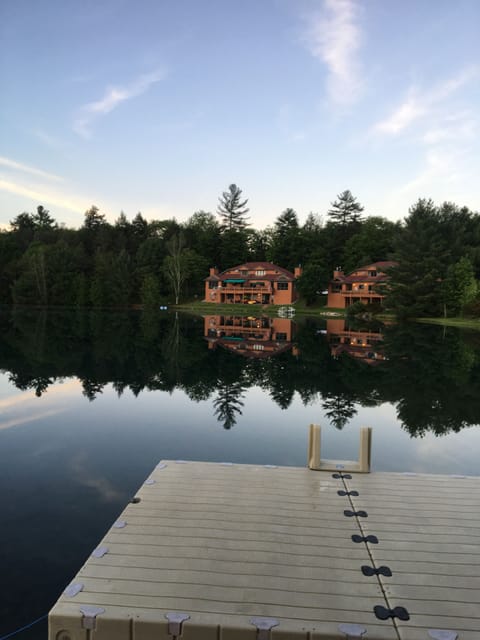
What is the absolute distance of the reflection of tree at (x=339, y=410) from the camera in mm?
10909

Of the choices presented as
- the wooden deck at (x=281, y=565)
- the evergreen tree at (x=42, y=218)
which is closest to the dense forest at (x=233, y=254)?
the evergreen tree at (x=42, y=218)

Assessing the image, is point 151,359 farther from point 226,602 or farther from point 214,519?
point 226,602

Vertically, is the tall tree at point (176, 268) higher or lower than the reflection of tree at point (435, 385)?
higher

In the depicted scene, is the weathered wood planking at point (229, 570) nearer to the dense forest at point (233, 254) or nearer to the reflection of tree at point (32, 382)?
the reflection of tree at point (32, 382)

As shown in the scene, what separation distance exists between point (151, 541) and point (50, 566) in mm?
1437

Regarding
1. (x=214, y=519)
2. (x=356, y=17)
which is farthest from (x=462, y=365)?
(x=356, y=17)

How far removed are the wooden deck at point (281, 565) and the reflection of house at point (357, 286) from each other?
57957mm

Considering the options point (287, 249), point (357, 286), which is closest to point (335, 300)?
point (357, 286)

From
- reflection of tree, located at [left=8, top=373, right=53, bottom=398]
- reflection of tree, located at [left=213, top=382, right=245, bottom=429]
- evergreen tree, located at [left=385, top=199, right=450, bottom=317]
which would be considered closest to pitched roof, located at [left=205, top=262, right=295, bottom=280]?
evergreen tree, located at [left=385, top=199, right=450, bottom=317]

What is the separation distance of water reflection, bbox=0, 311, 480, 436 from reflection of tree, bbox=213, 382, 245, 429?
3cm

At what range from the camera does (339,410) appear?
12.0 metres

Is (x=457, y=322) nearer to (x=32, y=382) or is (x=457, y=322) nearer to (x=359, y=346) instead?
(x=359, y=346)

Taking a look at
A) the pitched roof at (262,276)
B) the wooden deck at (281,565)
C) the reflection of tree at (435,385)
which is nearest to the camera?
the wooden deck at (281,565)

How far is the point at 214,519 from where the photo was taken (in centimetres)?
458
